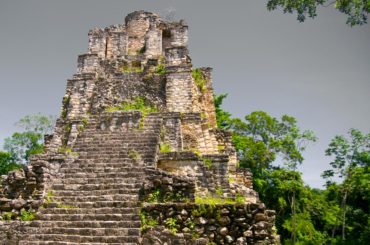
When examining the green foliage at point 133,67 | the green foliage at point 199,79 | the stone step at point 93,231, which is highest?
the green foliage at point 133,67

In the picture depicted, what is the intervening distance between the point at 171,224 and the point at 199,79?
8326mm

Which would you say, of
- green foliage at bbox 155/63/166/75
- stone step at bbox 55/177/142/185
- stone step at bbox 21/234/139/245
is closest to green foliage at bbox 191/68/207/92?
green foliage at bbox 155/63/166/75

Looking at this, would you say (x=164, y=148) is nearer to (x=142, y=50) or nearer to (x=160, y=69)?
(x=160, y=69)

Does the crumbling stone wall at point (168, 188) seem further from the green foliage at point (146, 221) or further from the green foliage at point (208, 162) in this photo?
the green foliage at point (208, 162)

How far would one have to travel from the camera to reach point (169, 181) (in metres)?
6.29

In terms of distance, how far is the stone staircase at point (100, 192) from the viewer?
570 cm

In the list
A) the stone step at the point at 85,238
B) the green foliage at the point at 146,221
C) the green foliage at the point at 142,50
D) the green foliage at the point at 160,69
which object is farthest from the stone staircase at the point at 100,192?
the green foliage at the point at 142,50

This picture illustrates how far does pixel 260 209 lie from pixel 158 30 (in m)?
11.4

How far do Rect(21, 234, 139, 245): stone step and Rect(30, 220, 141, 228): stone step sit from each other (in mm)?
271

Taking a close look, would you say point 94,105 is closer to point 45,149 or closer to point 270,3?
point 45,149

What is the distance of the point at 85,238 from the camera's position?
560 centimetres

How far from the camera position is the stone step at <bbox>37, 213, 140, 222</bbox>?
19.5 feet

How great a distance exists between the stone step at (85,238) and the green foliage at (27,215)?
546 millimetres

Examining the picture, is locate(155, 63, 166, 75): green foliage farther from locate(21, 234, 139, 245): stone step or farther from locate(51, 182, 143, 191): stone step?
locate(21, 234, 139, 245): stone step
